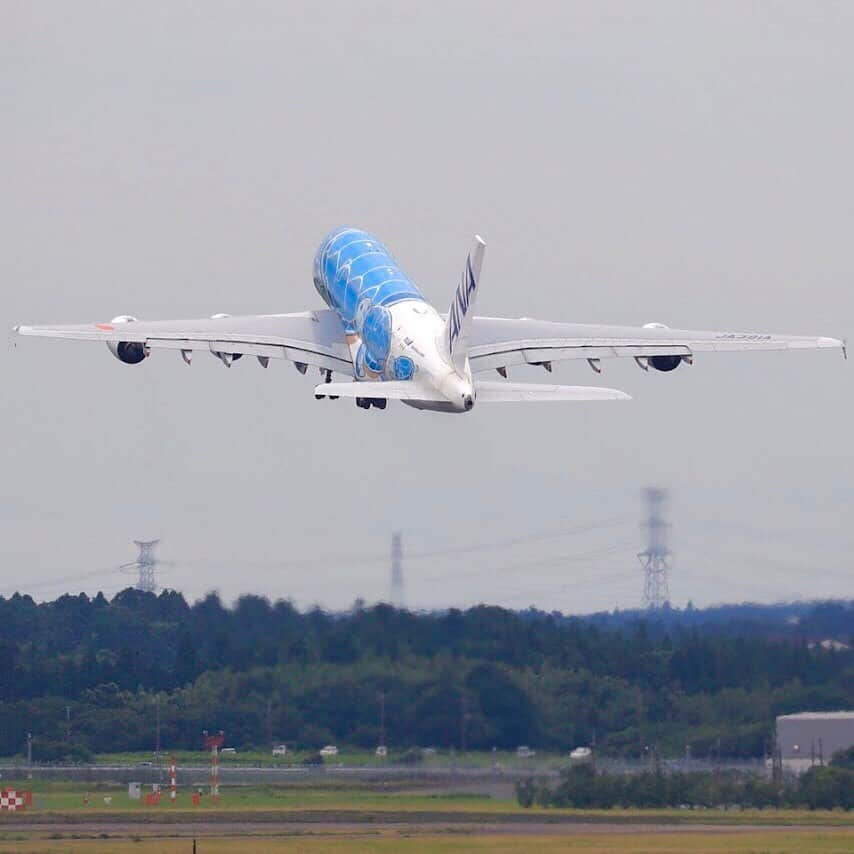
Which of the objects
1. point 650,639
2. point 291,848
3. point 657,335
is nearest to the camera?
point 291,848

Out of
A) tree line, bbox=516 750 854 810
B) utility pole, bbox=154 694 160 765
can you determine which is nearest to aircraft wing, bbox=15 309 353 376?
utility pole, bbox=154 694 160 765

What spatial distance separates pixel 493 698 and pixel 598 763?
134 inches

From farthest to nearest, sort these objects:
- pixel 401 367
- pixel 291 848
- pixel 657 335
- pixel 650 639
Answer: pixel 657 335
pixel 401 367
pixel 650 639
pixel 291 848

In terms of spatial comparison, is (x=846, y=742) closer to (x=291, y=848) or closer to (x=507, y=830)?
(x=507, y=830)

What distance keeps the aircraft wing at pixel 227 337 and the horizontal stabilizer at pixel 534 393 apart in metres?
12.1

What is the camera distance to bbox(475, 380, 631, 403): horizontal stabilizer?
→ 81.9 m

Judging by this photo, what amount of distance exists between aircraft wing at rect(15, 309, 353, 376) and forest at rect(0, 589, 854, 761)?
14.0 meters

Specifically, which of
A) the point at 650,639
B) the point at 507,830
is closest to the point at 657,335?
the point at 650,639

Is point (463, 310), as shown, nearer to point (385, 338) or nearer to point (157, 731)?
point (385, 338)

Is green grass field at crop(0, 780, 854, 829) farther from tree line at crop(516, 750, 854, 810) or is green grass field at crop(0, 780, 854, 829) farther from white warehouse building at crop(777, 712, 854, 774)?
white warehouse building at crop(777, 712, 854, 774)

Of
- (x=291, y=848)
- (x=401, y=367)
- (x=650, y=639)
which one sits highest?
(x=401, y=367)

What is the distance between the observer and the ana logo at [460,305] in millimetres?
85938

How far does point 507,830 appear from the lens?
73188 millimetres

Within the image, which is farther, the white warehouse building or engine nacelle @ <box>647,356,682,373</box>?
engine nacelle @ <box>647,356,682,373</box>
